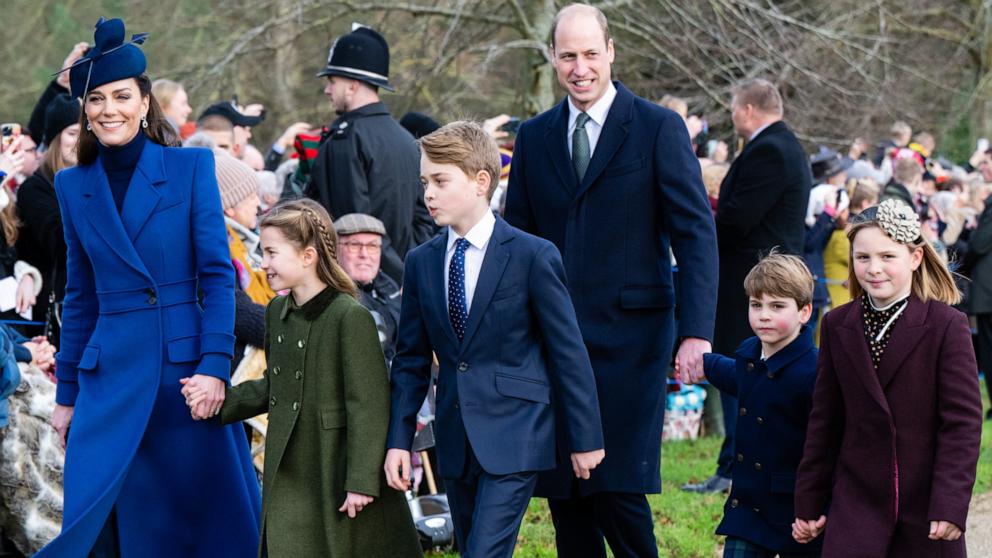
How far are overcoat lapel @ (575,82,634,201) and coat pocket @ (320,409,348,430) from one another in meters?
1.16

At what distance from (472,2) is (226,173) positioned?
7.87 m

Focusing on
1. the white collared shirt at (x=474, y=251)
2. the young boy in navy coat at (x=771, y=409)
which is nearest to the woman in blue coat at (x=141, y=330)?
the white collared shirt at (x=474, y=251)

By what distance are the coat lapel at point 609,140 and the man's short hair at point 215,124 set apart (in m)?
3.83

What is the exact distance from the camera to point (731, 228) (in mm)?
7633

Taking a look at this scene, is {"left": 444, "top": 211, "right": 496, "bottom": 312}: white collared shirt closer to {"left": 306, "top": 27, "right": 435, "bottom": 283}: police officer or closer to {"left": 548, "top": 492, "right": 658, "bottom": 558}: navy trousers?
{"left": 548, "top": 492, "right": 658, "bottom": 558}: navy trousers

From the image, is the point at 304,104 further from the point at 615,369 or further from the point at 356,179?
the point at 615,369

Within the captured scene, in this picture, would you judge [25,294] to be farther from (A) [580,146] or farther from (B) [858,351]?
(B) [858,351]

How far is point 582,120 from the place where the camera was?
16.2 ft

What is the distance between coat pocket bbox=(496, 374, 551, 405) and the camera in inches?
170

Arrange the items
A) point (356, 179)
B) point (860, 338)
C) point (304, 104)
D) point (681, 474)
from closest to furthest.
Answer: point (860, 338)
point (356, 179)
point (681, 474)
point (304, 104)

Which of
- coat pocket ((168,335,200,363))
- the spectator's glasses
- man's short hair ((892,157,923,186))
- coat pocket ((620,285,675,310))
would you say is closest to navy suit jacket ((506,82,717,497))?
coat pocket ((620,285,675,310))

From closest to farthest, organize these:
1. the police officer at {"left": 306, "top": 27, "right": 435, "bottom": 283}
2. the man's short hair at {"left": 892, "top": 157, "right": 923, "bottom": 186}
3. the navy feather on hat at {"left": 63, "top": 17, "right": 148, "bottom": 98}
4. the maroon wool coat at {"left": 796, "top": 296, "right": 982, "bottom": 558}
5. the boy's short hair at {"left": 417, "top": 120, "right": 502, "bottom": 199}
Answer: the maroon wool coat at {"left": 796, "top": 296, "right": 982, "bottom": 558} < the boy's short hair at {"left": 417, "top": 120, "right": 502, "bottom": 199} < the navy feather on hat at {"left": 63, "top": 17, "right": 148, "bottom": 98} < the police officer at {"left": 306, "top": 27, "right": 435, "bottom": 283} < the man's short hair at {"left": 892, "top": 157, "right": 923, "bottom": 186}

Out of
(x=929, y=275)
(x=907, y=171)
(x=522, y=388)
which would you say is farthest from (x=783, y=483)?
(x=907, y=171)

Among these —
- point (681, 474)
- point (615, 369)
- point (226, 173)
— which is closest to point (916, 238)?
point (615, 369)
